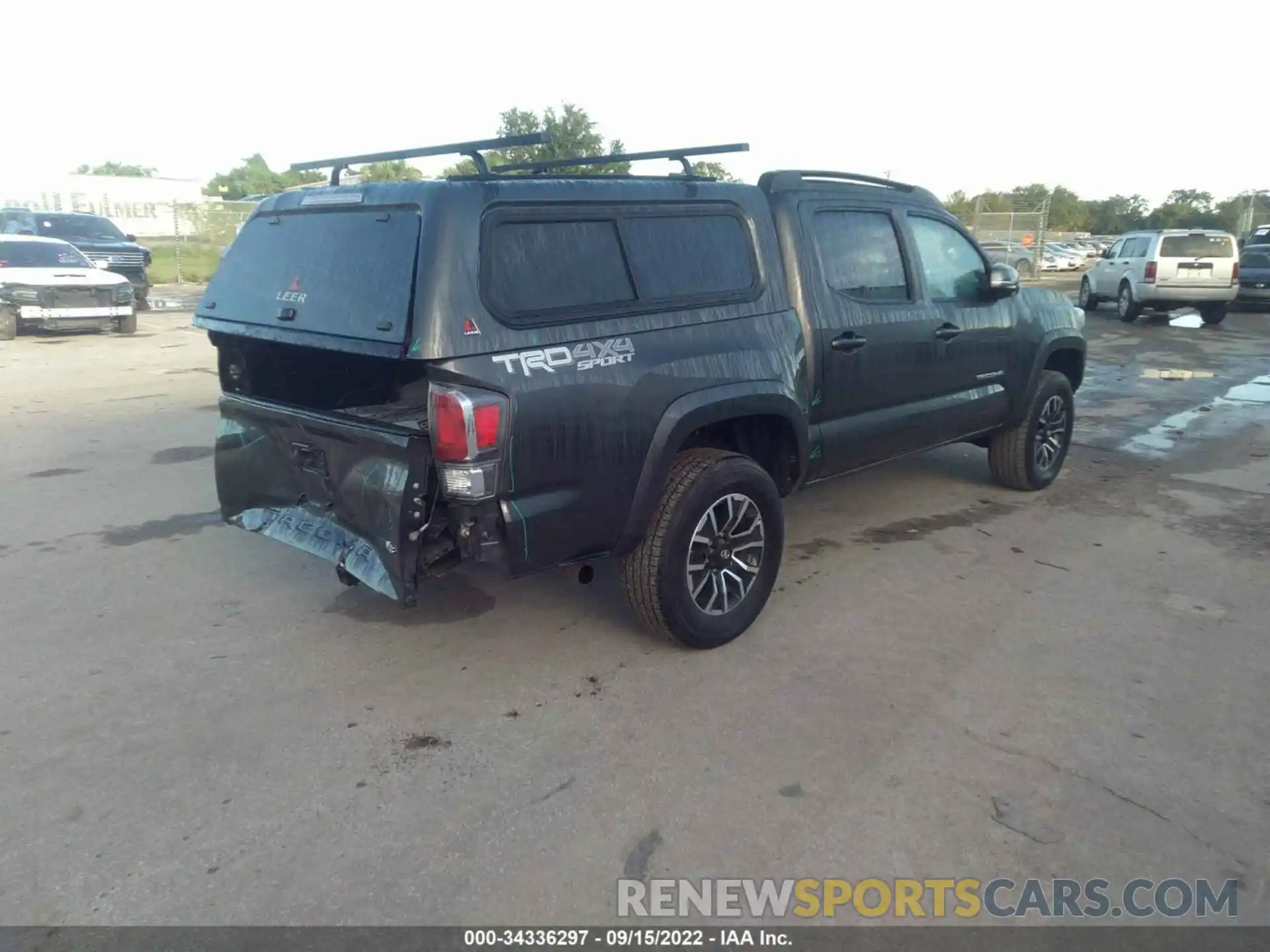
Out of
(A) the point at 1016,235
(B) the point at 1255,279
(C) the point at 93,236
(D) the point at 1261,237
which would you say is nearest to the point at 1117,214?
(A) the point at 1016,235

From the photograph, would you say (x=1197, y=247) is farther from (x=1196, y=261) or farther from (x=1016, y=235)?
(x=1016, y=235)

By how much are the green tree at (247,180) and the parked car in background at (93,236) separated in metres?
39.4

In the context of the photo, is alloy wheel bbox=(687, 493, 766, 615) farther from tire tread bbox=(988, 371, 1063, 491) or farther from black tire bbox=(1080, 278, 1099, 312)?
black tire bbox=(1080, 278, 1099, 312)

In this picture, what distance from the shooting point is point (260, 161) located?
87.1 meters

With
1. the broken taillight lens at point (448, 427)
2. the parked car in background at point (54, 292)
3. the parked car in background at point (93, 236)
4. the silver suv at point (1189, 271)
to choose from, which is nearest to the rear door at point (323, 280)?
the broken taillight lens at point (448, 427)

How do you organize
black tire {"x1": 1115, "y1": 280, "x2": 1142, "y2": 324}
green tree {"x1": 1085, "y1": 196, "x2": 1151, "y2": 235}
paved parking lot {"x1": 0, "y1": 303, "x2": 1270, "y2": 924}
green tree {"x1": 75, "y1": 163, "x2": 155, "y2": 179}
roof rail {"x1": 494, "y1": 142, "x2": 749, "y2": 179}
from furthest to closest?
green tree {"x1": 75, "y1": 163, "x2": 155, "y2": 179}
green tree {"x1": 1085, "y1": 196, "x2": 1151, "y2": 235}
black tire {"x1": 1115, "y1": 280, "x2": 1142, "y2": 324}
roof rail {"x1": 494, "y1": 142, "x2": 749, "y2": 179}
paved parking lot {"x1": 0, "y1": 303, "x2": 1270, "y2": 924}

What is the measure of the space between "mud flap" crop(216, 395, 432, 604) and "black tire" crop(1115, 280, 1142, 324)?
17.6 meters

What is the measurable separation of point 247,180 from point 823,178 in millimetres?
84705

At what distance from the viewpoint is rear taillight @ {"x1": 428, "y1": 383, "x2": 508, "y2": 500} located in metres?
3.19

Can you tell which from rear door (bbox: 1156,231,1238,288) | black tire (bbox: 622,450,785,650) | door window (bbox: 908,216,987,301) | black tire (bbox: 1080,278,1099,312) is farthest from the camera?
black tire (bbox: 1080,278,1099,312)

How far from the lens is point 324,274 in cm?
367

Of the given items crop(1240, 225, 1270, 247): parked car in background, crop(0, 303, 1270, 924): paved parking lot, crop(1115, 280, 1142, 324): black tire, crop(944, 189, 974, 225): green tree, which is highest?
crop(944, 189, 974, 225): green tree
